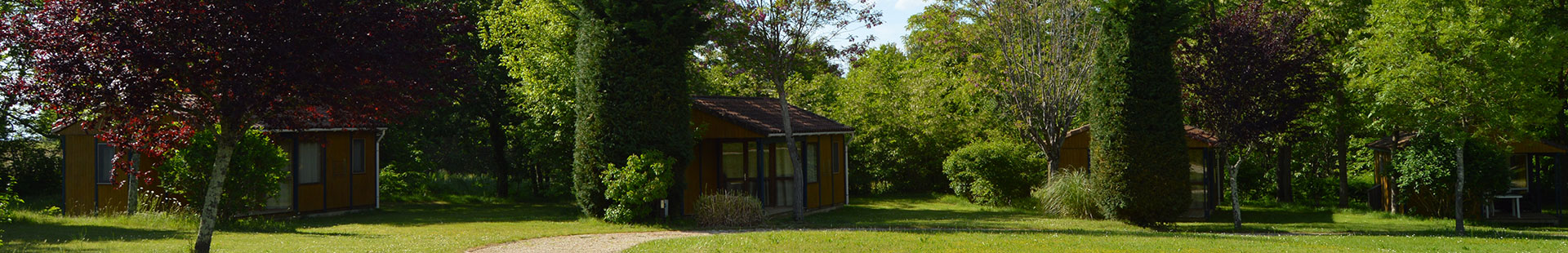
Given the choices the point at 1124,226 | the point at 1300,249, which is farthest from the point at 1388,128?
the point at 1300,249

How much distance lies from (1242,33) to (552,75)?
44.0 feet

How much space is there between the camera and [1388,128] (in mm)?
16797

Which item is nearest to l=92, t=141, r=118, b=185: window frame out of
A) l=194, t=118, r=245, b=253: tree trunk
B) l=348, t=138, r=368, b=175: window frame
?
l=348, t=138, r=368, b=175: window frame

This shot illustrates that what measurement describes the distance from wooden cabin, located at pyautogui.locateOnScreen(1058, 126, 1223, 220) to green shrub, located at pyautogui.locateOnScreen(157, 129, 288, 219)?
14.5m

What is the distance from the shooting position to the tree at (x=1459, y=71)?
15.1 metres

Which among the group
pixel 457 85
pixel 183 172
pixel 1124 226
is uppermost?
pixel 457 85

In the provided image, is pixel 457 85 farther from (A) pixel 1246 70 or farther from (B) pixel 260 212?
(A) pixel 1246 70

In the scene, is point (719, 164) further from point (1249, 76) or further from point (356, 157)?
point (1249, 76)

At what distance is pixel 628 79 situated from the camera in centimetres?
1575

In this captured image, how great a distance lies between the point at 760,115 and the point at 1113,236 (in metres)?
7.63

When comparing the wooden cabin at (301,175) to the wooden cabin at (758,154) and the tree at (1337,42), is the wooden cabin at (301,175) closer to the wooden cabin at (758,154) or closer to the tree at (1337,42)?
the wooden cabin at (758,154)

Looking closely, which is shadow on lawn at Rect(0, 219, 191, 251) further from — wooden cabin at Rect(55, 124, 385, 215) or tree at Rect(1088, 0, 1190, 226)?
tree at Rect(1088, 0, 1190, 226)

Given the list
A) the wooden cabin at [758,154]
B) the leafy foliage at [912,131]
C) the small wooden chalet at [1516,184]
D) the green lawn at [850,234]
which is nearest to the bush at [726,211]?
the green lawn at [850,234]

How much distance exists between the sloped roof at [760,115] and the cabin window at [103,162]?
10282 mm
